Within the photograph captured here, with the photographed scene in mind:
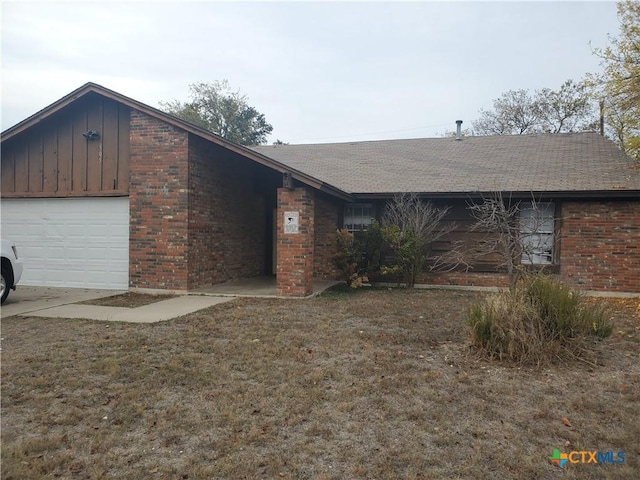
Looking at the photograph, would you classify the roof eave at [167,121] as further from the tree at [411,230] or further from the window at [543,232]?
the window at [543,232]

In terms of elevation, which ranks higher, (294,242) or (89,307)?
(294,242)

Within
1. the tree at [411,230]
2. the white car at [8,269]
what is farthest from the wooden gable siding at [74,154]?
the tree at [411,230]

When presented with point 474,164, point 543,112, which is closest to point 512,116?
point 543,112

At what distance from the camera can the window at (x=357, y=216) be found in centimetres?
1276

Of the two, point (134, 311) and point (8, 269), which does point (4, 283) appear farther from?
point (134, 311)

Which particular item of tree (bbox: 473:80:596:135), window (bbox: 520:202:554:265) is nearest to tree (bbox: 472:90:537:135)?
tree (bbox: 473:80:596:135)

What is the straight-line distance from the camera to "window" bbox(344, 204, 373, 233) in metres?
12.8

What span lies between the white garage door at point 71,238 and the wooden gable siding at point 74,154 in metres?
0.30

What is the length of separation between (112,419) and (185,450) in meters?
0.89

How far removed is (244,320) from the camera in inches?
282

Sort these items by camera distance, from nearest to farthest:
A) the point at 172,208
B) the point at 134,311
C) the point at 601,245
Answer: the point at 134,311 < the point at 172,208 < the point at 601,245

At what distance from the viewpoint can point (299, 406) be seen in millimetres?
3824

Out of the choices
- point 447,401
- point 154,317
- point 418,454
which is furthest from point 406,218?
point 418,454

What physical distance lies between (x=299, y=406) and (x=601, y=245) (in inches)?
386
